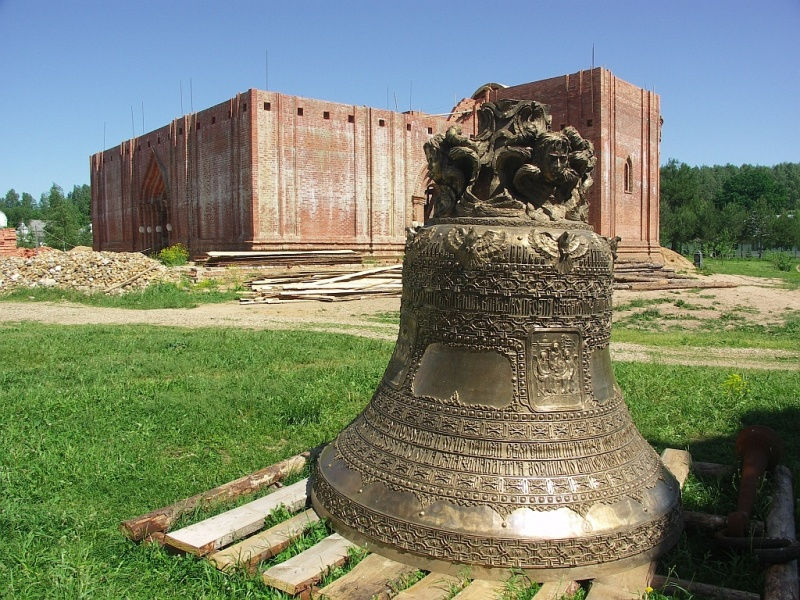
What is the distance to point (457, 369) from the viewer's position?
3.11 metres

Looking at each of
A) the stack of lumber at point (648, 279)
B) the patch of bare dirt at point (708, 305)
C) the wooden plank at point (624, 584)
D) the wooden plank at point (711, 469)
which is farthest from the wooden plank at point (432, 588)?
the stack of lumber at point (648, 279)

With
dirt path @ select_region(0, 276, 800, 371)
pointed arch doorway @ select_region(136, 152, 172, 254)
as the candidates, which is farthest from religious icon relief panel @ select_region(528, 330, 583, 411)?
pointed arch doorway @ select_region(136, 152, 172, 254)

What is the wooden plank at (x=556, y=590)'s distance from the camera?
256 centimetres

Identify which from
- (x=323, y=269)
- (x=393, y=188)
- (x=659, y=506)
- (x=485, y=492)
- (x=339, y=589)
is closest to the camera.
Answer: (x=339, y=589)

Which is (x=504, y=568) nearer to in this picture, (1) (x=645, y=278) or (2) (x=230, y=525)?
(2) (x=230, y=525)

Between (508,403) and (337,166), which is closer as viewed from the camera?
(508,403)

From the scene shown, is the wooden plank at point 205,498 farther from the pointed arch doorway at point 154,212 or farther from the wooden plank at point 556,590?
the pointed arch doorway at point 154,212

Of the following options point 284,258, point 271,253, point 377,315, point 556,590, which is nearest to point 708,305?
point 377,315

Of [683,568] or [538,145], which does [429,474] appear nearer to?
[683,568]

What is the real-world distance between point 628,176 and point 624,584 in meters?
26.3

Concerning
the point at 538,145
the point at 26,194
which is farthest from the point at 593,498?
the point at 26,194

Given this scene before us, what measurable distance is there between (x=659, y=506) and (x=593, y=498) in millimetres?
410

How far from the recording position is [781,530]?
3189 mm

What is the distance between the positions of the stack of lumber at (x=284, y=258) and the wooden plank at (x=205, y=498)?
17.7 meters
